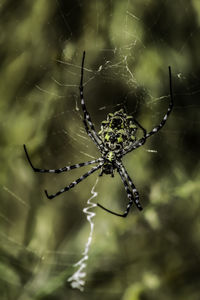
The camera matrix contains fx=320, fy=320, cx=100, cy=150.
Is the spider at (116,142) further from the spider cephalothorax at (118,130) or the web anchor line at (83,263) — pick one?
the web anchor line at (83,263)

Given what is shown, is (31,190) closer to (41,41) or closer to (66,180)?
(66,180)

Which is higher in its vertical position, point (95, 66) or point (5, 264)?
point (95, 66)

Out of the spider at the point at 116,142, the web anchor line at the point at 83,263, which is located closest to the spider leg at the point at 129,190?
the spider at the point at 116,142

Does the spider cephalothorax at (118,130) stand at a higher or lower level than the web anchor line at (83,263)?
higher

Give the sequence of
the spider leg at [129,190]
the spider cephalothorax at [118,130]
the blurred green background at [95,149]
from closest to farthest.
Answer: the blurred green background at [95,149] → the spider cephalothorax at [118,130] → the spider leg at [129,190]

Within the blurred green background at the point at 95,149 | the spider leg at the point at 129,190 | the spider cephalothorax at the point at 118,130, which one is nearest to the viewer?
the blurred green background at the point at 95,149

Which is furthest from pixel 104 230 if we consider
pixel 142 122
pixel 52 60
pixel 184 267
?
pixel 52 60

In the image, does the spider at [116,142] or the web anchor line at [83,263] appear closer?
the spider at [116,142]

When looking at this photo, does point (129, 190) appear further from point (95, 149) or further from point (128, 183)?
point (95, 149)
